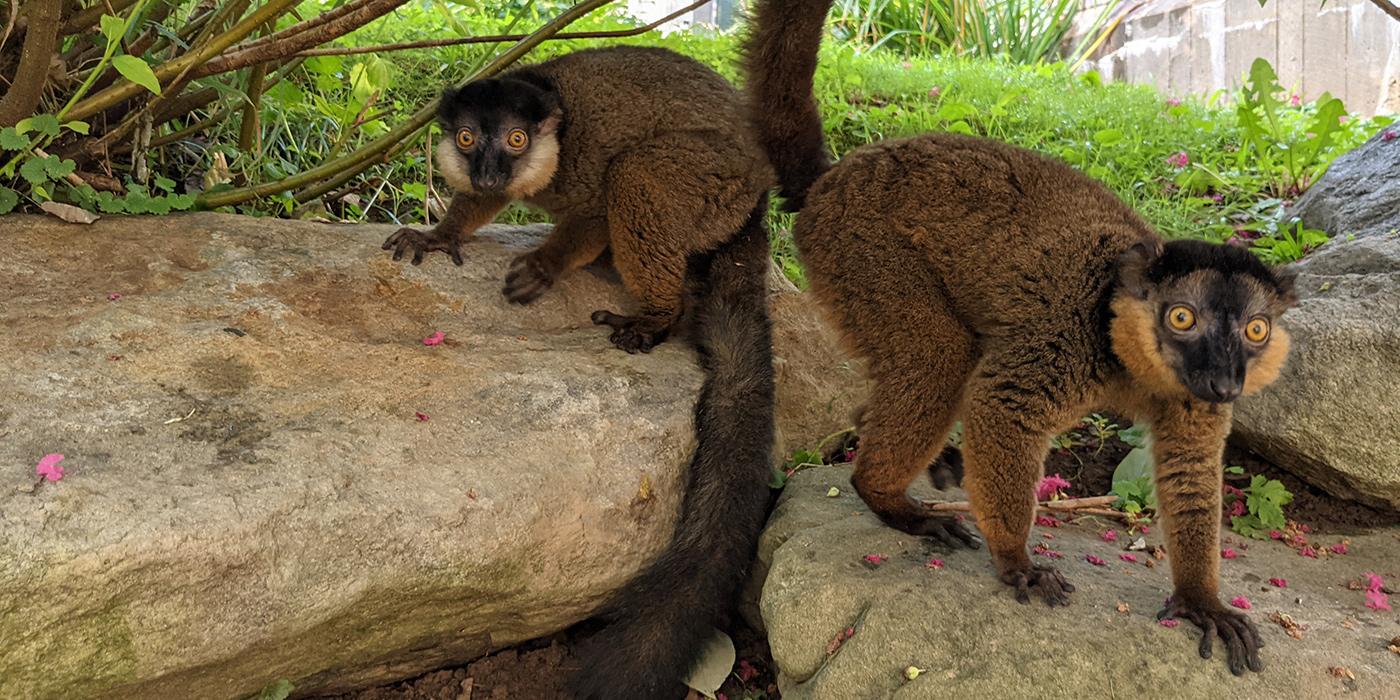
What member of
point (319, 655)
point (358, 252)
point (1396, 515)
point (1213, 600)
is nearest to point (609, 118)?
point (358, 252)

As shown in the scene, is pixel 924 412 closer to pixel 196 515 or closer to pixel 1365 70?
pixel 196 515

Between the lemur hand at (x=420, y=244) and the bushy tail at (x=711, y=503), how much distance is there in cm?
92

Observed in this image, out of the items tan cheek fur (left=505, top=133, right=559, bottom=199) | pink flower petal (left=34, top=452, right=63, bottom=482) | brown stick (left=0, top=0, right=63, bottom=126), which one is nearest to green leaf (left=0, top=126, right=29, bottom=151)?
brown stick (left=0, top=0, right=63, bottom=126)

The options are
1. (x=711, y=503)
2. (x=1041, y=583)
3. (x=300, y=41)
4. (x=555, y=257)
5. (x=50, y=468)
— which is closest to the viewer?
(x=50, y=468)

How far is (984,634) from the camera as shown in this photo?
2852 millimetres

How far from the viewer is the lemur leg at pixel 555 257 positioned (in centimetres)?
424

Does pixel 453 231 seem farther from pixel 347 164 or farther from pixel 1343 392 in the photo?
pixel 1343 392

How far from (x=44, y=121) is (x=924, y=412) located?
292cm

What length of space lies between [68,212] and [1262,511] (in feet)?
13.8

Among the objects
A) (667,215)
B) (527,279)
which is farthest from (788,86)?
(527,279)

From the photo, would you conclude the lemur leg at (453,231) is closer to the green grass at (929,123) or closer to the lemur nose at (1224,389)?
the green grass at (929,123)

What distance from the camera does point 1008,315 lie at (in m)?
3.26

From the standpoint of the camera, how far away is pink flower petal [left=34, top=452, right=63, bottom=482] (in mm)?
2592

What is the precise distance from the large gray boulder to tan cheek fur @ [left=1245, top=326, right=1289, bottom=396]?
758 mm
